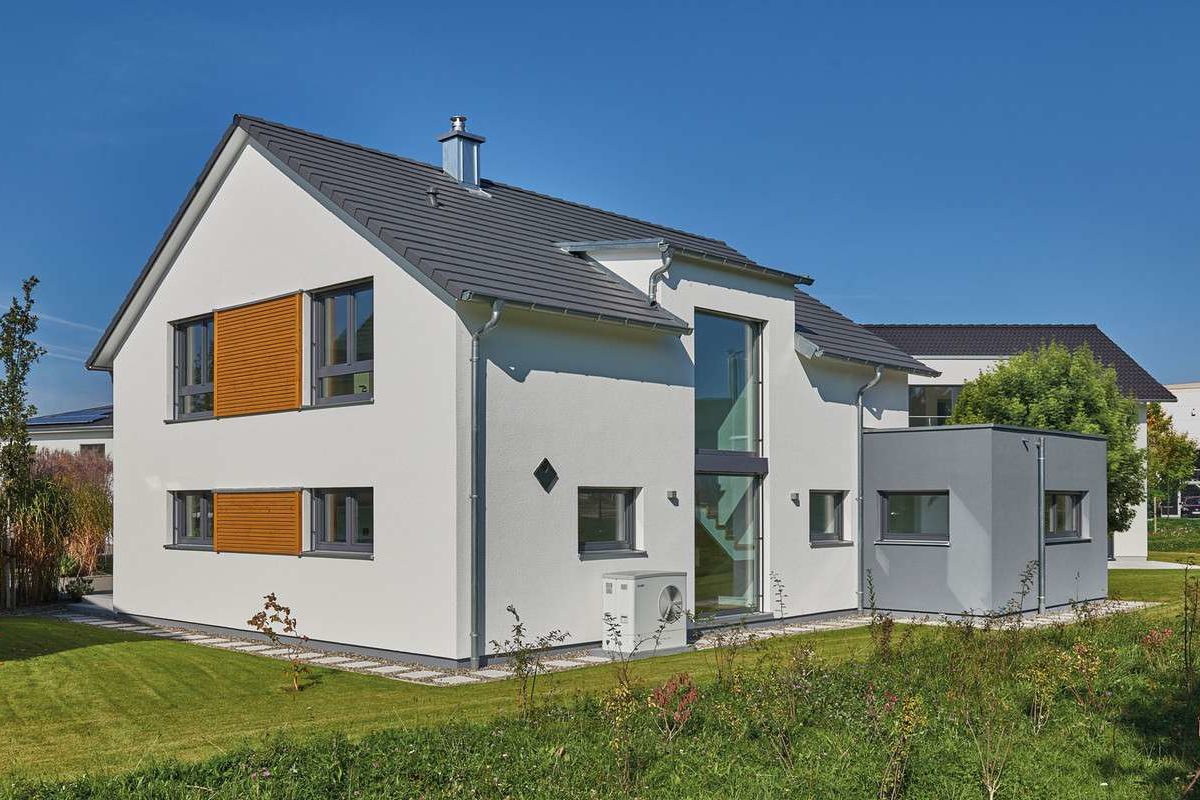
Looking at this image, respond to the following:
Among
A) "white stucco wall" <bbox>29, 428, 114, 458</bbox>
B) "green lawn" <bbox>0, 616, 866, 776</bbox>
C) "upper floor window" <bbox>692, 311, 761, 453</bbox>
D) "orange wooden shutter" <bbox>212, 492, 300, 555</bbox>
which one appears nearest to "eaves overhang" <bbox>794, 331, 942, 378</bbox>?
"upper floor window" <bbox>692, 311, 761, 453</bbox>

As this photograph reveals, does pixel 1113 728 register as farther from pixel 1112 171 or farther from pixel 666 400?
pixel 1112 171

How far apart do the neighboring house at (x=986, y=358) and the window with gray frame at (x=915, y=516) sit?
18620 millimetres

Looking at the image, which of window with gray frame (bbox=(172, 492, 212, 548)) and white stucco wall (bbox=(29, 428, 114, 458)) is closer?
window with gray frame (bbox=(172, 492, 212, 548))

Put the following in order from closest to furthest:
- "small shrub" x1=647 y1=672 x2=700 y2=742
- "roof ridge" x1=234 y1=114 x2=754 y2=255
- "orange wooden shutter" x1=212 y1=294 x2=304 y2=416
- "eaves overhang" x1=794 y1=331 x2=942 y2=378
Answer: "small shrub" x1=647 y1=672 x2=700 y2=742, "orange wooden shutter" x1=212 y1=294 x2=304 y2=416, "roof ridge" x1=234 y1=114 x2=754 y2=255, "eaves overhang" x1=794 y1=331 x2=942 y2=378

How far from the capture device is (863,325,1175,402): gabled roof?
3897 cm

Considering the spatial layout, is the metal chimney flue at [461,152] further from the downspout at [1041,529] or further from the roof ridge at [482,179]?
the downspout at [1041,529]

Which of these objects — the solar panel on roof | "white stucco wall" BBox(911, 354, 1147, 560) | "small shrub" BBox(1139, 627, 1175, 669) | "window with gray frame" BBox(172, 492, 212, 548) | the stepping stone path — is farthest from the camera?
"white stucco wall" BBox(911, 354, 1147, 560)

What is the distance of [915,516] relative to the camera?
18.4 m

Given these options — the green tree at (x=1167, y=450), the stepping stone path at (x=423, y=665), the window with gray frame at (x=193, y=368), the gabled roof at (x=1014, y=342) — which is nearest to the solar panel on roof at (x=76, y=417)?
the stepping stone path at (x=423, y=665)

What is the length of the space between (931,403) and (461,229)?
2768 cm

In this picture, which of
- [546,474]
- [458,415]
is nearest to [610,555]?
[546,474]

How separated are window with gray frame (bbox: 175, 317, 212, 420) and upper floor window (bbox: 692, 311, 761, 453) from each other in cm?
739

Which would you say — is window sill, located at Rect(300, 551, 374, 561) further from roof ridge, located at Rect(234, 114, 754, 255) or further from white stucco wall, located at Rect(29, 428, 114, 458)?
white stucco wall, located at Rect(29, 428, 114, 458)

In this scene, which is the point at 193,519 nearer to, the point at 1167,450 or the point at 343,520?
the point at 343,520
